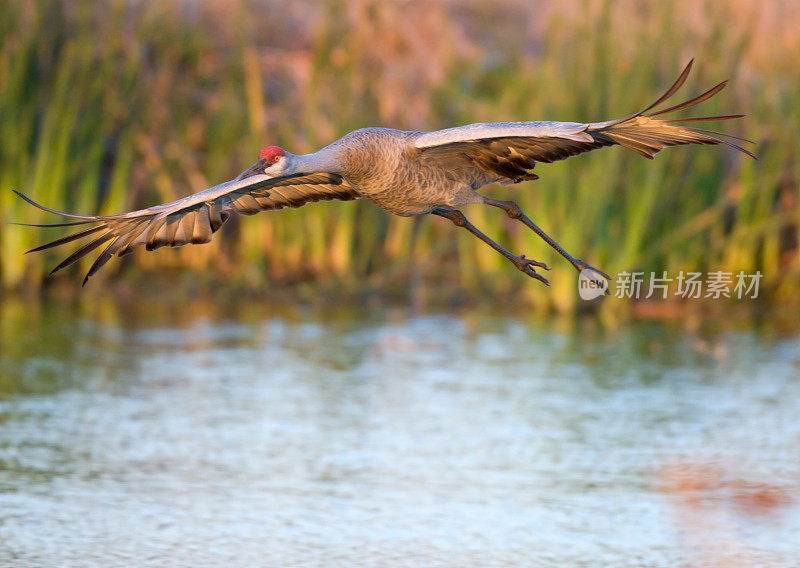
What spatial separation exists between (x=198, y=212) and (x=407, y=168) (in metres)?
1.31

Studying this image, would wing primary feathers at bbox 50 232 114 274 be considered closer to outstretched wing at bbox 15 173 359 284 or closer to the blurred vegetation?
outstretched wing at bbox 15 173 359 284

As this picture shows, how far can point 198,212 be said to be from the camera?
758 cm

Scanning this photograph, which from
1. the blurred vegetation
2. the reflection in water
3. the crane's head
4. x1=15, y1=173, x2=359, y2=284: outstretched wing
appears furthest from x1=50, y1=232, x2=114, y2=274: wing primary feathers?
the blurred vegetation

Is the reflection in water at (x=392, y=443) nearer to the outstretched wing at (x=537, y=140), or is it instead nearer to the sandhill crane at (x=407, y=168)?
the sandhill crane at (x=407, y=168)

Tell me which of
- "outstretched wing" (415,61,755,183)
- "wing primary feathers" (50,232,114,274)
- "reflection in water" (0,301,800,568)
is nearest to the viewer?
"outstretched wing" (415,61,755,183)

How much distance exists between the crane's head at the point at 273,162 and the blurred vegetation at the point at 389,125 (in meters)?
7.61

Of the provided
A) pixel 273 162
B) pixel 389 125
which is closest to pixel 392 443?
pixel 273 162

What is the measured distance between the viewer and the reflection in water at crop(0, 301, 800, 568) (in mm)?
7102

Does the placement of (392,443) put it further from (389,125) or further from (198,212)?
(389,125)

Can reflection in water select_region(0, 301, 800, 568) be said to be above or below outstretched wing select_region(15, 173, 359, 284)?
below

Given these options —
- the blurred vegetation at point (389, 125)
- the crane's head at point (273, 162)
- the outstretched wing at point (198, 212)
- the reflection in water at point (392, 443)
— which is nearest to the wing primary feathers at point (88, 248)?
the outstretched wing at point (198, 212)

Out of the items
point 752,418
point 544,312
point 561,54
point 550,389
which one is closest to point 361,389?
point 550,389

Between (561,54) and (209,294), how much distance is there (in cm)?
497

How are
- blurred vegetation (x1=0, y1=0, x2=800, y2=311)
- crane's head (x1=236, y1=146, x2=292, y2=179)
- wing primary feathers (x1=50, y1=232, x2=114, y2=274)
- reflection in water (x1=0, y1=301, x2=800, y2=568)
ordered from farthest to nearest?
blurred vegetation (x1=0, y1=0, x2=800, y2=311) → reflection in water (x1=0, y1=301, x2=800, y2=568) → crane's head (x1=236, y1=146, x2=292, y2=179) → wing primary feathers (x1=50, y1=232, x2=114, y2=274)
